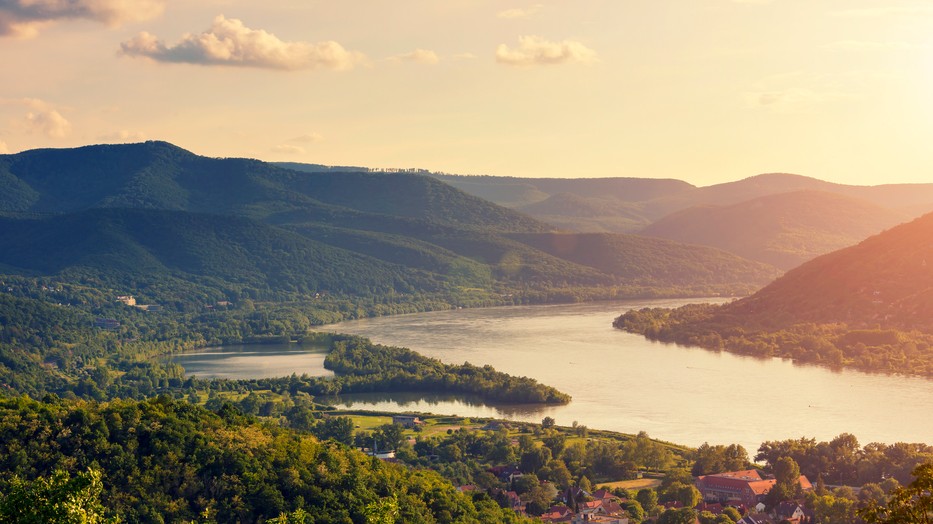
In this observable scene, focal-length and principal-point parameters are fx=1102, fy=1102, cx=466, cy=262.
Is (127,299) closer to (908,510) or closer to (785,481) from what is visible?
(785,481)

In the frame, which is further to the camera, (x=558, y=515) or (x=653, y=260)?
(x=653, y=260)

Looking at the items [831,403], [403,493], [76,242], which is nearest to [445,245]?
[76,242]

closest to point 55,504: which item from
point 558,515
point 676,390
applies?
point 558,515

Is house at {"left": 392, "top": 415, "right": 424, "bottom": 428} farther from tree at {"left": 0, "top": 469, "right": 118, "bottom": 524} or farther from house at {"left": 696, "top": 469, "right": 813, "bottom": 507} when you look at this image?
tree at {"left": 0, "top": 469, "right": 118, "bottom": 524}

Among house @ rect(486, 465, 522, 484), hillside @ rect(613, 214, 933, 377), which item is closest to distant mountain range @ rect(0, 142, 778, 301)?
hillside @ rect(613, 214, 933, 377)

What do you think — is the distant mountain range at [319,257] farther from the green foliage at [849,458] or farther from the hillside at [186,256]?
the green foliage at [849,458]

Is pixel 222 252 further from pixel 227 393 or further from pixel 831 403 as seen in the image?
pixel 831 403

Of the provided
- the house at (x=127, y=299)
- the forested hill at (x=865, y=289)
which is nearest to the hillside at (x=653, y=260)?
the forested hill at (x=865, y=289)
